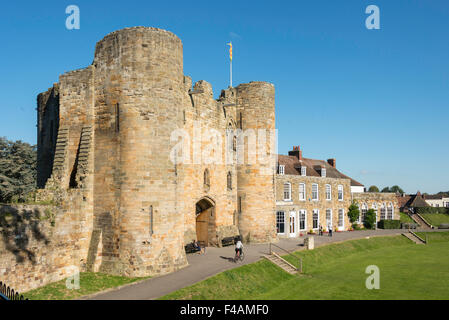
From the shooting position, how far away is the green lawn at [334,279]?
1741 centimetres

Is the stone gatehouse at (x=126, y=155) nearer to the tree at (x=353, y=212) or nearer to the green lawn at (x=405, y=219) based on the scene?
the tree at (x=353, y=212)

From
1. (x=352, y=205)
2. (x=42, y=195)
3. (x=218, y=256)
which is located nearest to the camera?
(x=42, y=195)

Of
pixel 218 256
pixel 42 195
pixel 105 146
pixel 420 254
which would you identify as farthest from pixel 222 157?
pixel 420 254

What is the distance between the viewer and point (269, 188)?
1156 inches

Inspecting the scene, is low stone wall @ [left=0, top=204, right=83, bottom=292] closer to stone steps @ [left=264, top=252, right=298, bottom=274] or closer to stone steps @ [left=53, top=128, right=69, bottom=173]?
stone steps @ [left=53, top=128, right=69, bottom=173]

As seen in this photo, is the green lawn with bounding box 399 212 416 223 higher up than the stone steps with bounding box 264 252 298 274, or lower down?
lower down

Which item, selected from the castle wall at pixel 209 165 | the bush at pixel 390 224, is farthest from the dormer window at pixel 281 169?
the bush at pixel 390 224

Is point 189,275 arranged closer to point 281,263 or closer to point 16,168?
point 281,263

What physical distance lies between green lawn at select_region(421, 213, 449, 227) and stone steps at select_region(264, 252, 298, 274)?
37.5 metres

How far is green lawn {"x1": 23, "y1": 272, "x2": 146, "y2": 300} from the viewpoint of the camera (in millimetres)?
14305

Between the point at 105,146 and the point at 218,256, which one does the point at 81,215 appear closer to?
the point at 105,146

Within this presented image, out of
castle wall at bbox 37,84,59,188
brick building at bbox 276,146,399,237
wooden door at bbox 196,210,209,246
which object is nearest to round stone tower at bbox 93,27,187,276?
castle wall at bbox 37,84,59,188

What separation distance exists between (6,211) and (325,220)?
3397cm

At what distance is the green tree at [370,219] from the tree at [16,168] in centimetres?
3672
